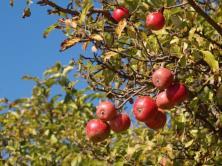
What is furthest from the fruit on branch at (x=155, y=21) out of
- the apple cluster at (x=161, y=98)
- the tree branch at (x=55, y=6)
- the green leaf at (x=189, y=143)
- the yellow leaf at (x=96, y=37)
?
the green leaf at (x=189, y=143)

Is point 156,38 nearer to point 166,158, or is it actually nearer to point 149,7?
point 149,7

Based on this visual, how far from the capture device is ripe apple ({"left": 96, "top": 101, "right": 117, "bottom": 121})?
2882 millimetres

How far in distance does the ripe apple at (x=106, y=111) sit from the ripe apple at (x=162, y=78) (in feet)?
0.94

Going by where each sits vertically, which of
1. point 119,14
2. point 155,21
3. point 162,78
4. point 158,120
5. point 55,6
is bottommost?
point 158,120

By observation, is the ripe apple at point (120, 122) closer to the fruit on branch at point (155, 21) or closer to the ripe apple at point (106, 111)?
the ripe apple at point (106, 111)

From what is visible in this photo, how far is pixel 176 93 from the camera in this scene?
2793mm

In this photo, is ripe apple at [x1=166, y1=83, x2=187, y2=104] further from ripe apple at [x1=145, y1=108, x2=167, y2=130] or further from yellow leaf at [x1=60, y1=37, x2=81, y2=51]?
yellow leaf at [x1=60, y1=37, x2=81, y2=51]

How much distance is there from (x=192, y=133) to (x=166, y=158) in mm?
290

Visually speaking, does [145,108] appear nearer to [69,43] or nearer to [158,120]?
[158,120]

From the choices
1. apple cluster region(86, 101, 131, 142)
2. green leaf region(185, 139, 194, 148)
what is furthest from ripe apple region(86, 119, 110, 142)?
green leaf region(185, 139, 194, 148)

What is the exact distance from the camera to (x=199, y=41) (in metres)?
3.30

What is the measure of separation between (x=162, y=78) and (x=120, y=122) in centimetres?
36

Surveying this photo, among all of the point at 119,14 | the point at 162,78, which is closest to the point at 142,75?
the point at 119,14

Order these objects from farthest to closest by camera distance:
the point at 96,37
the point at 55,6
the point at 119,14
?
the point at 55,6, the point at 119,14, the point at 96,37
